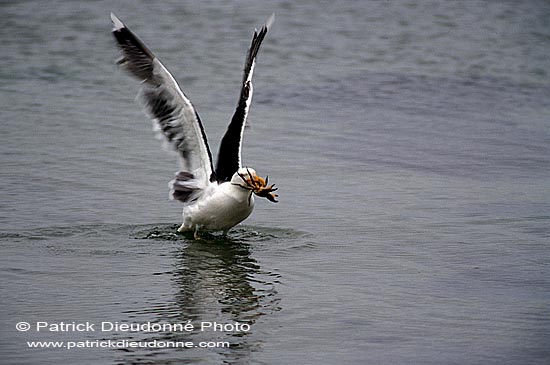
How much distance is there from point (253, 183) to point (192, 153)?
81cm

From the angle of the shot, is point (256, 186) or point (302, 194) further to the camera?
point (302, 194)

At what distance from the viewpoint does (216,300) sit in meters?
7.09

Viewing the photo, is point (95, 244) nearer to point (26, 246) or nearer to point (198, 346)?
point (26, 246)

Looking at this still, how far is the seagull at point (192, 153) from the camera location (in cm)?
859

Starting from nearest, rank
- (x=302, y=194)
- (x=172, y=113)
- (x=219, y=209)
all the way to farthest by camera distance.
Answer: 1. (x=219, y=209)
2. (x=172, y=113)
3. (x=302, y=194)

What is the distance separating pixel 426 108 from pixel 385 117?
31.7 inches

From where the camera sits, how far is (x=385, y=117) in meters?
13.5

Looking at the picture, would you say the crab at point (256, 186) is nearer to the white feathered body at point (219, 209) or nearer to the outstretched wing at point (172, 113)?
the white feathered body at point (219, 209)

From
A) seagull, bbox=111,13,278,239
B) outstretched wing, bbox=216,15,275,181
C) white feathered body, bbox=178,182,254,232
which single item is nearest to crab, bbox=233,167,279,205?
seagull, bbox=111,13,278,239

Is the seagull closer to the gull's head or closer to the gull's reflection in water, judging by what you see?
the gull's head

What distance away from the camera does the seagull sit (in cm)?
859

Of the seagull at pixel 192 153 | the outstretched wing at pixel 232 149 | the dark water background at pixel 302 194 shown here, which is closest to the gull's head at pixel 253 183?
the seagull at pixel 192 153

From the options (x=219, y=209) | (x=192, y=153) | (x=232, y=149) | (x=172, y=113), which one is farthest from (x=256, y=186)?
(x=172, y=113)

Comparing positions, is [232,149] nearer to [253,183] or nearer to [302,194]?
[253,183]
